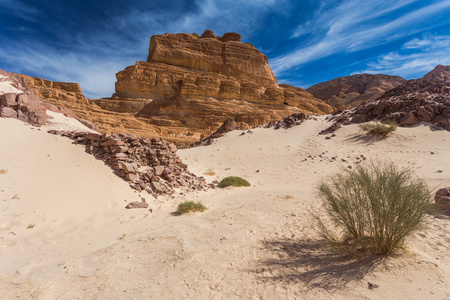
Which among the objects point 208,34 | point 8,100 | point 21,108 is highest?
point 208,34

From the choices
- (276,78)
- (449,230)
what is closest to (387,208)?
(449,230)

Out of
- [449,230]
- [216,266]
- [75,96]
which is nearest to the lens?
[216,266]

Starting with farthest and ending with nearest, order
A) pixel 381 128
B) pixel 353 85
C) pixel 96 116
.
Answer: pixel 353 85, pixel 96 116, pixel 381 128

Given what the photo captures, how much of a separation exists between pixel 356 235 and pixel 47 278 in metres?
4.54

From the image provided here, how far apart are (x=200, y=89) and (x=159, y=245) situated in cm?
3706

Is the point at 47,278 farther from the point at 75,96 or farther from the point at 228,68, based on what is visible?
the point at 228,68

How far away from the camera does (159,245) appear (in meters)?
3.75

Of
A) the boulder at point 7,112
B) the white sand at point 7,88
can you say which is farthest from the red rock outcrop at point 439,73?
the boulder at point 7,112

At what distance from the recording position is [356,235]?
3.28m

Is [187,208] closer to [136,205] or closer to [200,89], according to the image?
[136,205]

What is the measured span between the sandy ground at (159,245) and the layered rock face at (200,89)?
79.5ft

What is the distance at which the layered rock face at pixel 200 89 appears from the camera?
34.6m

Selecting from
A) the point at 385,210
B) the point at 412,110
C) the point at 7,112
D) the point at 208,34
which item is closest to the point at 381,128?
the point at 412,110

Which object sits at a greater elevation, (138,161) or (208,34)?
(208,34)
